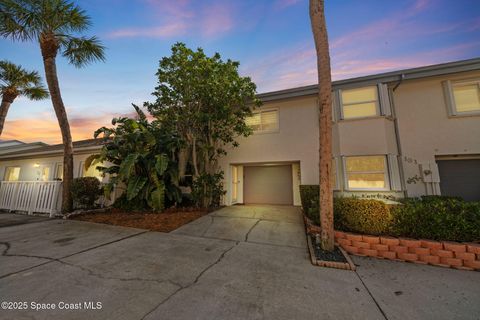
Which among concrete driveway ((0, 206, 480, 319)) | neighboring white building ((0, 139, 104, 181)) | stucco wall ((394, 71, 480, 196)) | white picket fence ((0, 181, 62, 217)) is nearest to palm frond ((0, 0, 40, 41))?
neighboring white building ((0, 139, 104, 181))

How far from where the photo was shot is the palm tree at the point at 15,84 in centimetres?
984

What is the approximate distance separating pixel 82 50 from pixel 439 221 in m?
13.2

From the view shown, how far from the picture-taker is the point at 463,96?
269 inches

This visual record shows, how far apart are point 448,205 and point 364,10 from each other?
722 centimetres

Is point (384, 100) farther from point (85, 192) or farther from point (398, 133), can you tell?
point (85, 192)

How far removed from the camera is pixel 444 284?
9.36 ft

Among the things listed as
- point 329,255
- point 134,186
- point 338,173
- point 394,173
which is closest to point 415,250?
point 329,255

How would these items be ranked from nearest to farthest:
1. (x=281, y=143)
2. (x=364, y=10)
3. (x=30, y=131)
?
(x=364, y=10), (x=281, y=143), (x=30, y=131)

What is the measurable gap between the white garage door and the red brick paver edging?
5.29m

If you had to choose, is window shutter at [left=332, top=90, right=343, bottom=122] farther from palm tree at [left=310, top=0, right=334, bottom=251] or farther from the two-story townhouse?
palm tree at [left=310, top=0, right=334, bottom=251]

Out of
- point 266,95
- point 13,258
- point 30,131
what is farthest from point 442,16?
point 30,131

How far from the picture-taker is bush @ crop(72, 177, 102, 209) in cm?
761

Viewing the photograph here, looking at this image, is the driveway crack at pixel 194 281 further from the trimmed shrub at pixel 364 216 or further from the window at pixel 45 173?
the window at pixel 45 173

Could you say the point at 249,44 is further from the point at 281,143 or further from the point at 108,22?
the point at 108,22
